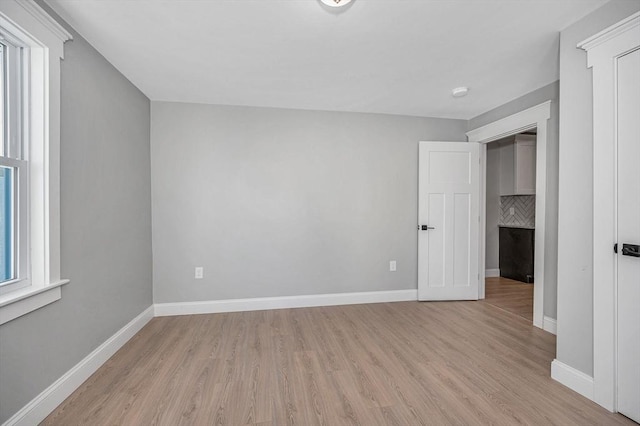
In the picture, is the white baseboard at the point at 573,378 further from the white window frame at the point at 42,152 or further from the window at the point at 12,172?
the window at the point at 12,172

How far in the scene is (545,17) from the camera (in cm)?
180

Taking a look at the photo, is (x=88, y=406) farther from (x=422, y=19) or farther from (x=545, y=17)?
(x=545, y=17)

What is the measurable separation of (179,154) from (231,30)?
1725mm

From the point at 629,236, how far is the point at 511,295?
2733 millimetres

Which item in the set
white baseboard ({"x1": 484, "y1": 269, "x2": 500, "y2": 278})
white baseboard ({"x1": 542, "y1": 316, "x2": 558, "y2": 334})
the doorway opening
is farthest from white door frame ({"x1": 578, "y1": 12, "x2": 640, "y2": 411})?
white baseboard ({"x1": 484, "y1": 269, "x2": 500, "y2": 278})

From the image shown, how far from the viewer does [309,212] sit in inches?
137

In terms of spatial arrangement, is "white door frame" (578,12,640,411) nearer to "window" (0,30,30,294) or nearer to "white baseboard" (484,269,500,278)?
"window" (0,30,30,294)

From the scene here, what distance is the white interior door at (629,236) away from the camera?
1.55 m

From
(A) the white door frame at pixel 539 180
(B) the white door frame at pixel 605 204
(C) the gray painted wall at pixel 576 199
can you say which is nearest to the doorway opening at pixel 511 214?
(A) the white door frame at pixel 539 180

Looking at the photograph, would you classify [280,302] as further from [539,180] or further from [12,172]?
[539,180]

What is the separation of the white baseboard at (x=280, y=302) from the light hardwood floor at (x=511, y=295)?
109cm

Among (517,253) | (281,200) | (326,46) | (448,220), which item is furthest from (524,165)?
(326,46)

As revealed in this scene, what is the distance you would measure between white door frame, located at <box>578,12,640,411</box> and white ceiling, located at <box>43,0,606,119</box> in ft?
1.03

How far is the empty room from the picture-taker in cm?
162
